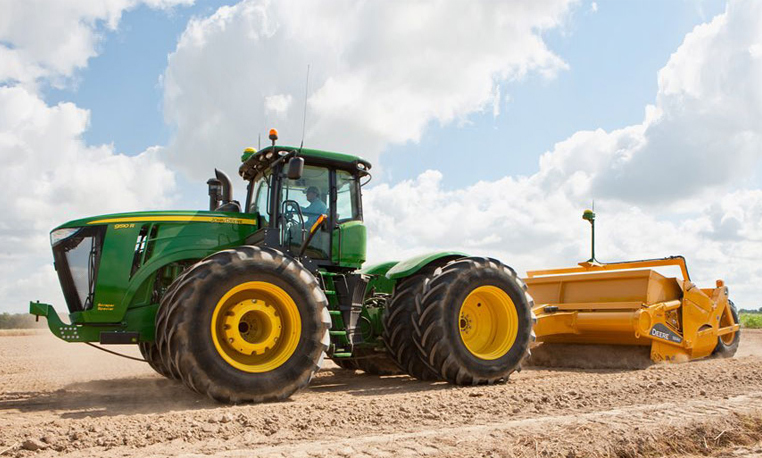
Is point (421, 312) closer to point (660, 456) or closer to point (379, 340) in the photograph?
point (379, 340)

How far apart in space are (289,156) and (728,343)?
7652mm

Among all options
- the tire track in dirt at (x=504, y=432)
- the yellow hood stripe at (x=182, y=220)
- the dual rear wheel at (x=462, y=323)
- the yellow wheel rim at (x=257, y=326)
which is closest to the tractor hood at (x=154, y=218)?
the yellow hood stripe at (x=182, y=220)

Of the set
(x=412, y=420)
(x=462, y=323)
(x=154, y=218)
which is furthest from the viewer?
(x=462, y=323)

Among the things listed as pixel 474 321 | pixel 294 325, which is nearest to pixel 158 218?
pixel 294 325

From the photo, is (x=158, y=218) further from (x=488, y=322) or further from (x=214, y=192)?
(x=488, y=322)

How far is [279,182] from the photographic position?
7.17m

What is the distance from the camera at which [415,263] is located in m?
7.69

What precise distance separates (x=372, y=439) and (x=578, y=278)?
6.54 meters

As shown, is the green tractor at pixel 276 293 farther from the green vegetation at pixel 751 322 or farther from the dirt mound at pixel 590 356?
the green vegetation at pixel 751 322

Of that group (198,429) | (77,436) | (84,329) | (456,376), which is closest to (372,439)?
(198,429)

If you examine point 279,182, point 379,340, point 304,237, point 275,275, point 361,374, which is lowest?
point 361,374

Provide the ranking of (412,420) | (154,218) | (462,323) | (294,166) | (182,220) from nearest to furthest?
(412,420) → (294,166) → (154,218) → (182,220) → (462,323)

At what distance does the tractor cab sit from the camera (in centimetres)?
714

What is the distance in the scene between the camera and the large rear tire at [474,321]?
706 centimetres
